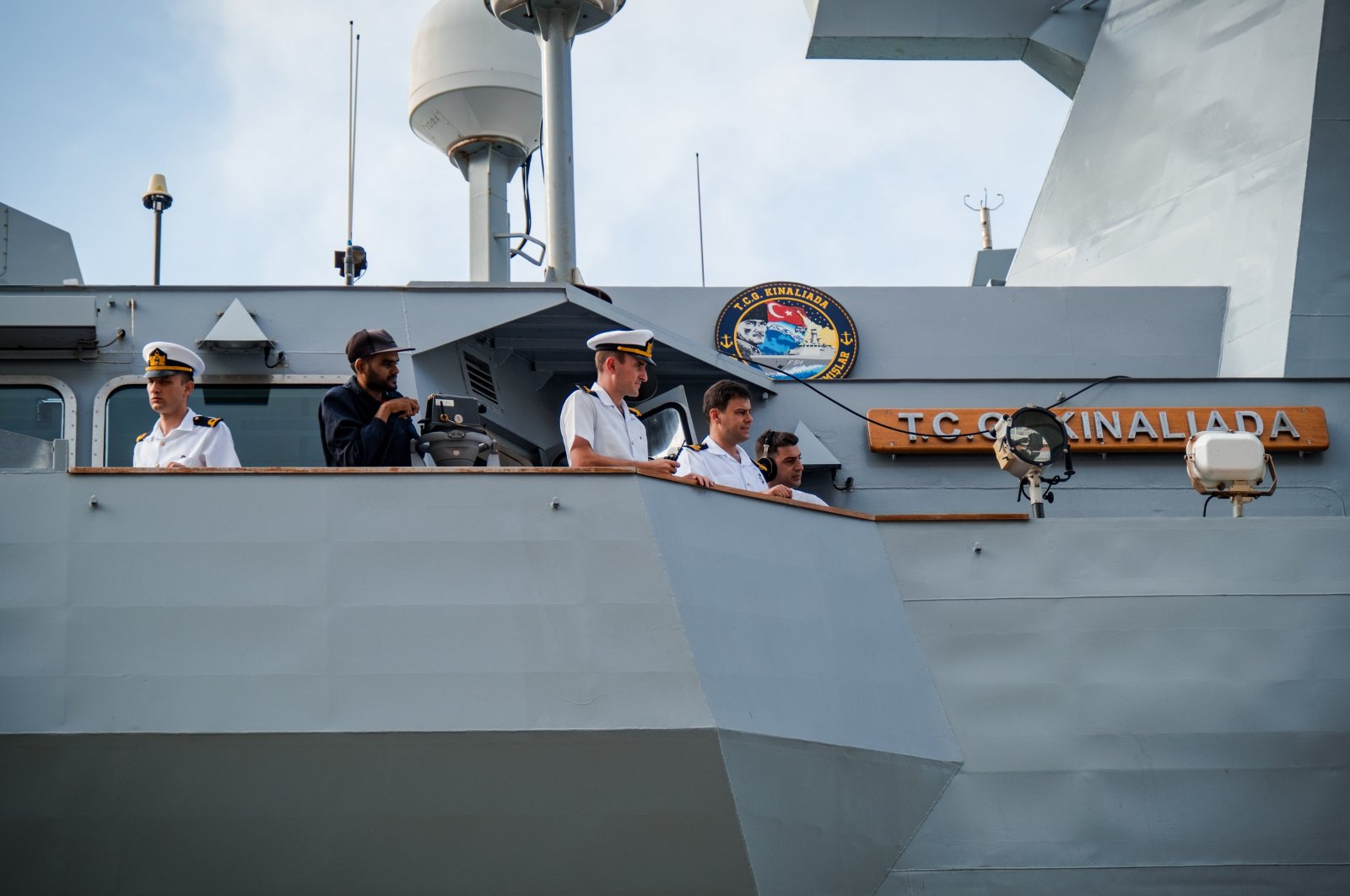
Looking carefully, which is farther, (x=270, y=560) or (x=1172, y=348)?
(x=1172, y=348)

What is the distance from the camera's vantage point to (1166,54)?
9.85 m

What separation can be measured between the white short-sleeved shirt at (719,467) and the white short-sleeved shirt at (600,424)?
16.2 inches

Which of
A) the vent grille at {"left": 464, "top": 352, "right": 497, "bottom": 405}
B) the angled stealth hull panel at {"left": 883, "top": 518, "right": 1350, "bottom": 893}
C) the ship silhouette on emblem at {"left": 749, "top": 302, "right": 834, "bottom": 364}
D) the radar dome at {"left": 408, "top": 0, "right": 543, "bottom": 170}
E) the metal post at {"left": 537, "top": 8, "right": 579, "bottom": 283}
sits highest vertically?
the radar dome at {"left": 408, "top": 0, "right": 543, "bottom": 170}

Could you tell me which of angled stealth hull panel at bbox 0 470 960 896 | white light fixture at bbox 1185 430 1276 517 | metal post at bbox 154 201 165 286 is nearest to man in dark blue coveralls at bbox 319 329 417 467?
angled stealth hull panel at bbox 0 470 960 896

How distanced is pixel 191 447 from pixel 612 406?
1568 millimetres

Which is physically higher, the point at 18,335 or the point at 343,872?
the point at 18,335

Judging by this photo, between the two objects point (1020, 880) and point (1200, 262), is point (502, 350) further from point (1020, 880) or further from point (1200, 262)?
point (1200, 262)

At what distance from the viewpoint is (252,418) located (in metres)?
6.90

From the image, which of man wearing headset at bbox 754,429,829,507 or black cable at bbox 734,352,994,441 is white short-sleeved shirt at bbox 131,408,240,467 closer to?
man wearing headset at bbox 754,429,829,507

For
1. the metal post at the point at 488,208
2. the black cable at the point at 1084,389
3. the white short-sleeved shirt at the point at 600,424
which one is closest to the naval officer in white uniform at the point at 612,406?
the white short-sleeved shirt at the point at 600,424

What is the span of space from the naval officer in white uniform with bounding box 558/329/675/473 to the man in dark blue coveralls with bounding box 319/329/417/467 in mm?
595

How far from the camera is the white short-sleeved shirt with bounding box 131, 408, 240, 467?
18.8 feet

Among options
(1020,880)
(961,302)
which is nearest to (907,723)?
(1020,880)

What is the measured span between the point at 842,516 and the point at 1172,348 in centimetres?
368
